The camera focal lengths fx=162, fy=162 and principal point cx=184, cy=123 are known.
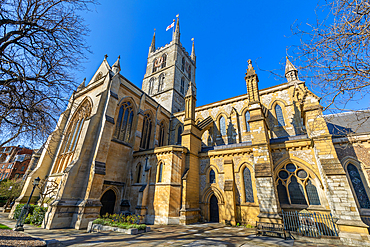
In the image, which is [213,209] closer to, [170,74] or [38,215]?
[38,215]

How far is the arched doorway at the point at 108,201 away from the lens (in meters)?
12.8

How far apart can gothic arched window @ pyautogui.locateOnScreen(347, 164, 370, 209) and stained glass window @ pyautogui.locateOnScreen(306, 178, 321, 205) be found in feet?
6.05

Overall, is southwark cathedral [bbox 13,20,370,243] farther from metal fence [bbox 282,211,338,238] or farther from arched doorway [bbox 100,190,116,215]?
metal fence [bbox 282,211,338,238]

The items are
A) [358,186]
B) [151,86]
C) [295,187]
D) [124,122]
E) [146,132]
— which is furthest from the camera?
[151,86]

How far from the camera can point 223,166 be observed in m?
12.9

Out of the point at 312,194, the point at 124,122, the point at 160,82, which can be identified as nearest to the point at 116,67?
the point at 124,122

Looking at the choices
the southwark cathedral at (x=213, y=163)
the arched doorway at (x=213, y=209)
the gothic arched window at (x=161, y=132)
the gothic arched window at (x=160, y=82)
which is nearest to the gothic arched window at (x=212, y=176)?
the southwark cathedral at (x=213, y=163)

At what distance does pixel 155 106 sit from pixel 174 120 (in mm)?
3723

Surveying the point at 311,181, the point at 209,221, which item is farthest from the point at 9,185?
the point at 311,181

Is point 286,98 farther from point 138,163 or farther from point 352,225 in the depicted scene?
point 138,163

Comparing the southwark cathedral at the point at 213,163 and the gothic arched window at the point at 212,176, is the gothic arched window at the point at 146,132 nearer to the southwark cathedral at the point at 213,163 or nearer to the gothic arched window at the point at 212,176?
the southwark cathedral at the point at 213,163

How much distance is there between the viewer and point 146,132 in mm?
19188

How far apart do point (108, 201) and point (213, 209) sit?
8479 millimetres

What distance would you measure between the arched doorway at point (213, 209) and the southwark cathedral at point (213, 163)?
7 centimetres
